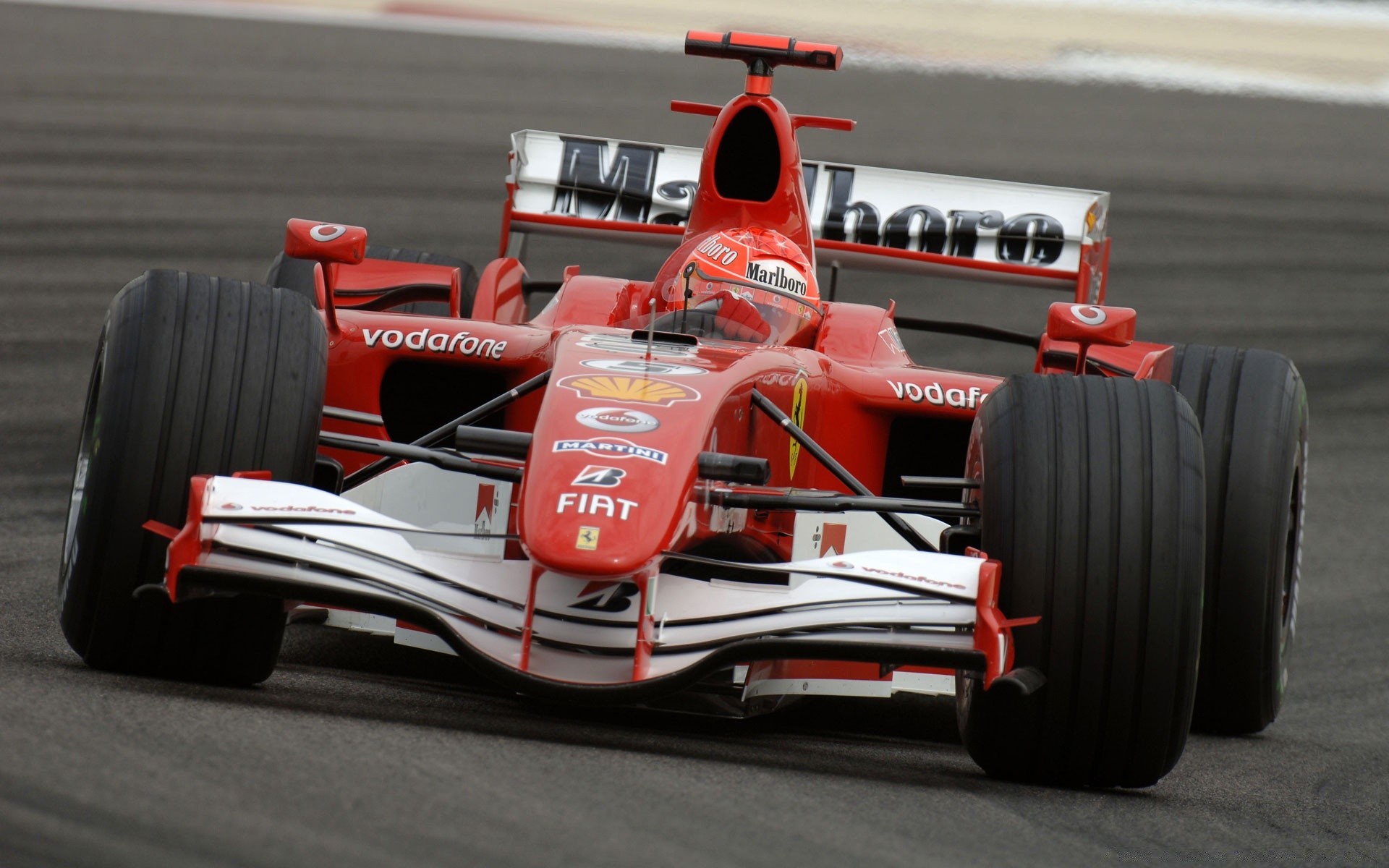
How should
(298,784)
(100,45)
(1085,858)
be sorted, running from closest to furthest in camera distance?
(298,784)
(1085,858)
(100,45)

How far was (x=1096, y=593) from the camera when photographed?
4418 millimetres

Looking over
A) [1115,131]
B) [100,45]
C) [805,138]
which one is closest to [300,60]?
[100,45]

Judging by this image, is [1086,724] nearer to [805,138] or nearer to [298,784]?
[298,784]

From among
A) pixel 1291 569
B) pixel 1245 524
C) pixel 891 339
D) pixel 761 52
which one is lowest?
pixel 1291 569

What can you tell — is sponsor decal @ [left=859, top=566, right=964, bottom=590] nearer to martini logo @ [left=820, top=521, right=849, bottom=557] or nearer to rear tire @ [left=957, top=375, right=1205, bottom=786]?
rear tire @ [left=957, top=375, right=1205, bottom=786]

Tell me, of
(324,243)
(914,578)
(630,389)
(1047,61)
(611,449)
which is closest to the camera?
(914,578)

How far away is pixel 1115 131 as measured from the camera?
67.3 ft

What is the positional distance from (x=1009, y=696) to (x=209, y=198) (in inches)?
457

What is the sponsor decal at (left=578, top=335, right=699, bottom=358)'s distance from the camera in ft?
17.1

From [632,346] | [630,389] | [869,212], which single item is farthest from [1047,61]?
[630,389]

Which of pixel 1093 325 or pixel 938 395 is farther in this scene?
pixel 938 395

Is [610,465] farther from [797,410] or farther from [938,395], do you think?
A: [938,395]

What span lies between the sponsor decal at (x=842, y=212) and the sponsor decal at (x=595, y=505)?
3955 millimetres

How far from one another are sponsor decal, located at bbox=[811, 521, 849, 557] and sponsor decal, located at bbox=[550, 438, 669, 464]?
1260 millimetres
